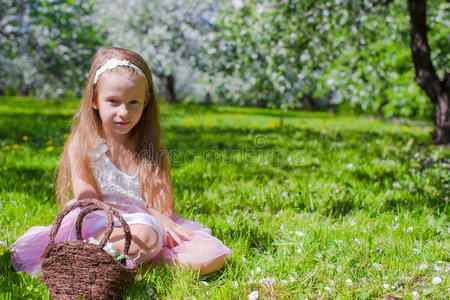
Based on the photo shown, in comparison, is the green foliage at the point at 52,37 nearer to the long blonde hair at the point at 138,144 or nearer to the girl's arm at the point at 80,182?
the long blonde hair at the point at 138,144

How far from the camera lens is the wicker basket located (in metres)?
1.81

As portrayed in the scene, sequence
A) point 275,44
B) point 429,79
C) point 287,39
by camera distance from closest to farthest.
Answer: point 287,39, point 275,44, point 429,79

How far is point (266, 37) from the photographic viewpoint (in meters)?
5.67

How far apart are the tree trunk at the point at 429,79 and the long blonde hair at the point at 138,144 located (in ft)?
18.2

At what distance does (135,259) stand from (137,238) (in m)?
0.12

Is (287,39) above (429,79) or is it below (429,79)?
above

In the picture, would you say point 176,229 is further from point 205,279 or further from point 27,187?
point 27,187

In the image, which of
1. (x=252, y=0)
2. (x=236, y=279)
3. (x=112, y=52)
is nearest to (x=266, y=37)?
(x=252, y=0)

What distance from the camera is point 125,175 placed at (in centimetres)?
266

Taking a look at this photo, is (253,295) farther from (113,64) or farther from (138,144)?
(113,64)

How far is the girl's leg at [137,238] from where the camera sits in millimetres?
2125

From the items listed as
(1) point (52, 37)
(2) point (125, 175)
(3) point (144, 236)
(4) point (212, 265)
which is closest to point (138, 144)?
(2) point (125, 175)

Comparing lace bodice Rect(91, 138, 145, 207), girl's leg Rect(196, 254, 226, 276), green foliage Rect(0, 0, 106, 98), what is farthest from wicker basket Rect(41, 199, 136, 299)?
green foliage Rect(0, 0, 106, 98)

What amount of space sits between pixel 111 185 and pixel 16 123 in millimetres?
6619
